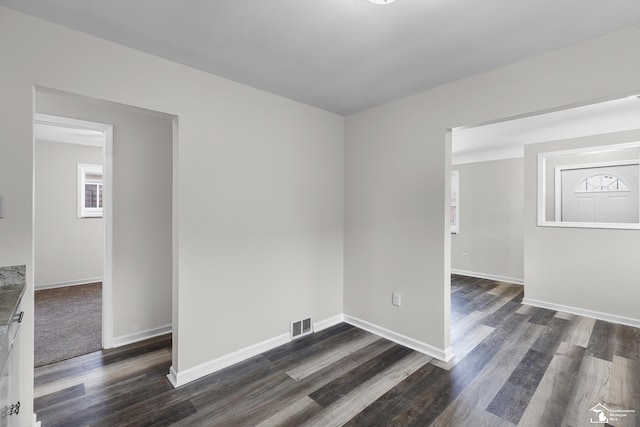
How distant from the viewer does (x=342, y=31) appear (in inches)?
72.6

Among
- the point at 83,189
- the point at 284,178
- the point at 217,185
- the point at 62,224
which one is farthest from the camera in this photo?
the point at 83,189

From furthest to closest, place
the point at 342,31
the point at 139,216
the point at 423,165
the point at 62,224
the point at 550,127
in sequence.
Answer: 1. the point at 62,224
2. the point at 550,127
3. the point at 139,216
4. the point at 423,165
5. the point at 342,31

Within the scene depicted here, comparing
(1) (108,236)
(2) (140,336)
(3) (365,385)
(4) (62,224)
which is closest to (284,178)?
(1) (108,236)

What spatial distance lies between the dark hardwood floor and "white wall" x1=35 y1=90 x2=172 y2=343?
38 cm

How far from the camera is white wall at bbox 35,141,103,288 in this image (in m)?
4.95

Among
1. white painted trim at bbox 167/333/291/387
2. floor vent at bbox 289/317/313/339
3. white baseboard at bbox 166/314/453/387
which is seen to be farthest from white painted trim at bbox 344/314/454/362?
white painted trim at bbox 167/333/291/387

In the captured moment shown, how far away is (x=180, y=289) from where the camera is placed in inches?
91.2

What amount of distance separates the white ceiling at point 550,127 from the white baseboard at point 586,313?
7.58 ft

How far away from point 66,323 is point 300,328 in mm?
2801

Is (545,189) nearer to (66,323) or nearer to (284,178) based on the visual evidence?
(284,178)

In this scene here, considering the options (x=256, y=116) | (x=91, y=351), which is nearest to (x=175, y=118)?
(x=256, y=116)

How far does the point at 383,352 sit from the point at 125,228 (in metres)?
2.89

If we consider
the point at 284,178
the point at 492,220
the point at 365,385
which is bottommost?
the point at 365,385

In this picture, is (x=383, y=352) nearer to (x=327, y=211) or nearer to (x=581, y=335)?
(x=327, y=211)
